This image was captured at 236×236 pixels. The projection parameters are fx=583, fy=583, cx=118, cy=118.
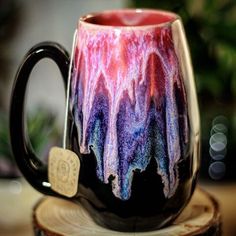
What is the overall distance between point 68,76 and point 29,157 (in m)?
0.09

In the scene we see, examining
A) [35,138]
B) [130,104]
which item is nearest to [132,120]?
[130,104]

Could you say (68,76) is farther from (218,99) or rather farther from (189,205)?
(218,99)

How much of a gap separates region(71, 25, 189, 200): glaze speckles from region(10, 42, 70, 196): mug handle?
34 millimetres

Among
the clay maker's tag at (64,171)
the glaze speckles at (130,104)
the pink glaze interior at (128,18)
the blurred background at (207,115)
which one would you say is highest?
the pink glaze interior at (128,18)

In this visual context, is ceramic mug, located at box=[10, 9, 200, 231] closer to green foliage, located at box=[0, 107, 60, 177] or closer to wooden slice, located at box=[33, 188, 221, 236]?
wooden slice, located at box=[33, 188, 221, 236]

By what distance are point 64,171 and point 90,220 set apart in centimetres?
6

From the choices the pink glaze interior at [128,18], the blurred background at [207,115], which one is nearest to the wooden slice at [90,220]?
the pink glaze interior at [128,18]

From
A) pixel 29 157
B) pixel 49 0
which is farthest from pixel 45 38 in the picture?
pixel 29 157

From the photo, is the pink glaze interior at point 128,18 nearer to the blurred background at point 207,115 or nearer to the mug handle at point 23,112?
the mug handle at point 23,112

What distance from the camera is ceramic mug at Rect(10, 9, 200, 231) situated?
484 mm

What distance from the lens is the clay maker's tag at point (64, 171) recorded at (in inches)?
20.4

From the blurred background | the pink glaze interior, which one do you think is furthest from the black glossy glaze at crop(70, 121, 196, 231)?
the blurred background

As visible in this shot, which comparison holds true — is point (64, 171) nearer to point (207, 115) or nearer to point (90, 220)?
point (90, 220)

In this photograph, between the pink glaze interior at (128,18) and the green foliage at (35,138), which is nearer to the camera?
the pink glaze interior at (128,18)
